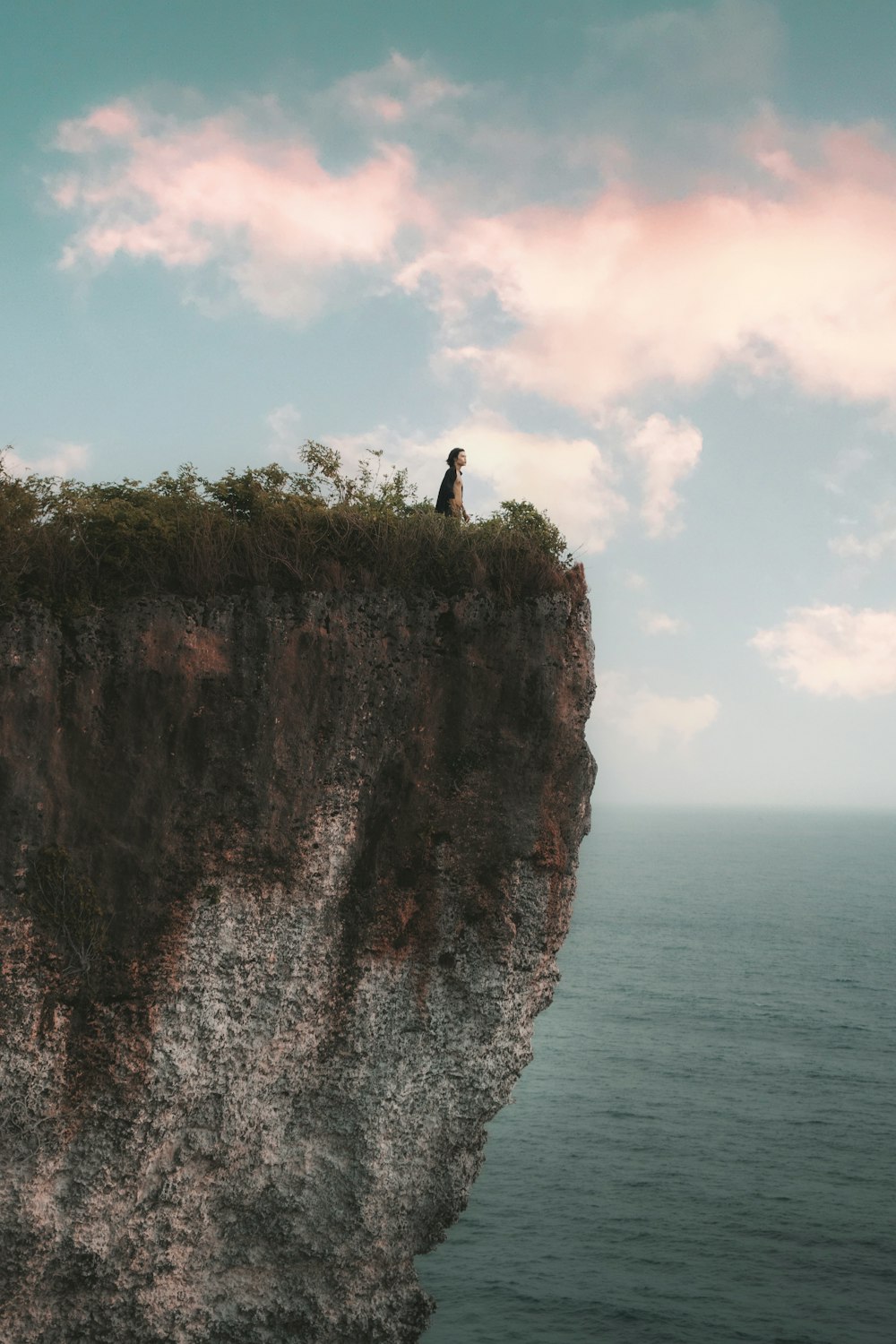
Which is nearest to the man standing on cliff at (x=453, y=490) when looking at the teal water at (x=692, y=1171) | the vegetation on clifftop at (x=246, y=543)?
the vegetation on clifftop at (x=246, y=543)

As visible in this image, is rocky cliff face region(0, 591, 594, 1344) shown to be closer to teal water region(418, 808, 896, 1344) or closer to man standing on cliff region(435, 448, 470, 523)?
man standing on cliff region(435, 448, 470, 523)

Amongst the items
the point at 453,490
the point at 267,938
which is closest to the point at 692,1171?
the point at 267,938

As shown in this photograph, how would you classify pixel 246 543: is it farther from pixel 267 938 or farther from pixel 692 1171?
pixel 692 1171

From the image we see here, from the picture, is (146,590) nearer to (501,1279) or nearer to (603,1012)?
(501,1279)

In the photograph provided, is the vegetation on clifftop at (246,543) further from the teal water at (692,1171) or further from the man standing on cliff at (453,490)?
the teal water at (692,1171)

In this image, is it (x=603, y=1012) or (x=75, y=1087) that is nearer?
(x=75, y=1087)

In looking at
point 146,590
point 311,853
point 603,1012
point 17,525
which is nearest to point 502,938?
point 311,853

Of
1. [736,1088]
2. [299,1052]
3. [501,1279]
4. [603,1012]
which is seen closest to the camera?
[299,1052]
